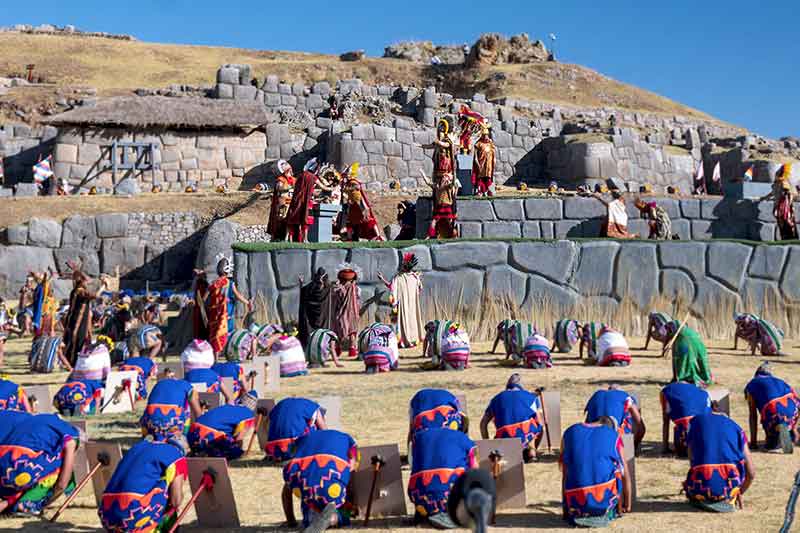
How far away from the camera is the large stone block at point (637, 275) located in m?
16.0

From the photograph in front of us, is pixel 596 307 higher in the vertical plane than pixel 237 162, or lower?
lower

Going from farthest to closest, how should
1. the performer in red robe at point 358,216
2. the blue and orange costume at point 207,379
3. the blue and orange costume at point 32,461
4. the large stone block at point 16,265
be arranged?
1. the large stone block at point 16,265
2. the performer in red robe at point 358,216
3. the blue and orange costume at point 207,379
4. the blue and orange costume at point 32,461

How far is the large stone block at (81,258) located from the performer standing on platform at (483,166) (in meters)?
11.0

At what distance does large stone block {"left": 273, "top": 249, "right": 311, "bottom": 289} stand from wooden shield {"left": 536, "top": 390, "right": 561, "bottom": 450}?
793cm

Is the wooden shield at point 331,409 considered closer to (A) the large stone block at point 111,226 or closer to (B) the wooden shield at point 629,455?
(B) the wooden shield at point 629,455

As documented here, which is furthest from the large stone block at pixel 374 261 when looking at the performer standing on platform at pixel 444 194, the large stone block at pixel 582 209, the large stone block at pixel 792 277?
the large stone block at pixel 792 277

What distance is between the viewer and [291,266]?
1594 cm

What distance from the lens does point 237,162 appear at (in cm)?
3356

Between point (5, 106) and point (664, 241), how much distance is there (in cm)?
3509

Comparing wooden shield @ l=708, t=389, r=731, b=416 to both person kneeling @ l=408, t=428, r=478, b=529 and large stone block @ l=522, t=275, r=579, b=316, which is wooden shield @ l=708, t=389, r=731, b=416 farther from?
large stone block @ l=522, t=275, r=579, b=316

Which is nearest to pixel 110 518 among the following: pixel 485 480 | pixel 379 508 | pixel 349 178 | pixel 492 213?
pixel 379 508

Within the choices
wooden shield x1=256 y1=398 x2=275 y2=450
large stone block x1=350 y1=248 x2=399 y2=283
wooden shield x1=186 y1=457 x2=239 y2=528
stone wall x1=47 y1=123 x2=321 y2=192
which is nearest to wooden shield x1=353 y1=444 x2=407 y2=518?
wooden shield x1=186 y1=457 x2=239 y2=528

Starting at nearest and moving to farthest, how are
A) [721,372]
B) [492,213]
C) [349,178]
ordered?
[721,372] < [349,178] < [492,213]

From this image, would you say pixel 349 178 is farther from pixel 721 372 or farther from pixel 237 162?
pixel 237 162
